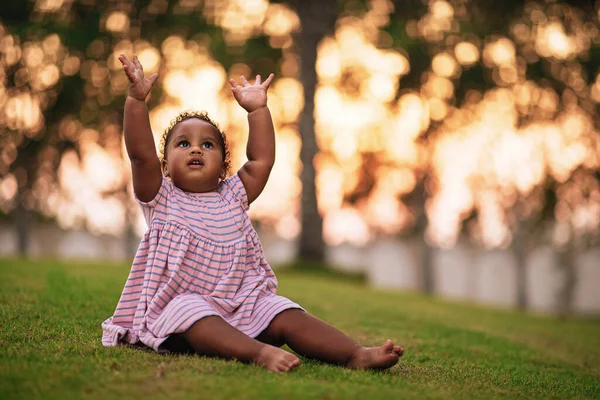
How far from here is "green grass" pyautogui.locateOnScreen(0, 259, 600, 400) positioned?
2320 mm

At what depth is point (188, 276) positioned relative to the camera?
3082mm

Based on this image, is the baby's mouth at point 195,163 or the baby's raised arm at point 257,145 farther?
the baby's raised arm at point 257,145

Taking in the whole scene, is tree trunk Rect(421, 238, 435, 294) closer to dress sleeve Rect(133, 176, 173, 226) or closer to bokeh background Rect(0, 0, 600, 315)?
bokeh background Rect(0, 0, 600, 315)

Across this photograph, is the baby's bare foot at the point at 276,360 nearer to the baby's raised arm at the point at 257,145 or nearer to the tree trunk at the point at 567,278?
the baby's raised arm at the point at 257,145

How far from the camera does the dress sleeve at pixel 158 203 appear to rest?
3.19 metres

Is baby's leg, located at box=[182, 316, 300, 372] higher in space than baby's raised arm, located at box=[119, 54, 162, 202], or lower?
lower

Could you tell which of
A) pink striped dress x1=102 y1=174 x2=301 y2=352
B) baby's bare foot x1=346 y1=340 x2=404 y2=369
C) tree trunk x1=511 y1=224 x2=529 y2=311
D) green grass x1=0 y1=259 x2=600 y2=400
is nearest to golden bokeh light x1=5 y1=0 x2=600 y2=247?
tree trunk x1=511 y1=224 x2=529 y2=311

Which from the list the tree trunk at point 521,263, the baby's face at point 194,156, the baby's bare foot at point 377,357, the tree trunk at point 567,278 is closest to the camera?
the baby's bare foot at point 377,357

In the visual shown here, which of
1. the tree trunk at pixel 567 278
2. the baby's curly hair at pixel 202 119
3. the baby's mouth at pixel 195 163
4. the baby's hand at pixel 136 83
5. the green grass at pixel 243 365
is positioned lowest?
the tree trunk at pixel 567 278

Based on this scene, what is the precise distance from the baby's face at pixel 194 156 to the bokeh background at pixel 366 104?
337 inches

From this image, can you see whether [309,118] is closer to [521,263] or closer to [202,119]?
[521,263]

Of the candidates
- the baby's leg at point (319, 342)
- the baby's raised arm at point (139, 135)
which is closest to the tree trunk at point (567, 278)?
the baby's leg at point (319, 342)

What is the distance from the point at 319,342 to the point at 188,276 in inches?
26.9

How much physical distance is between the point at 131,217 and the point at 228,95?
739 cm
